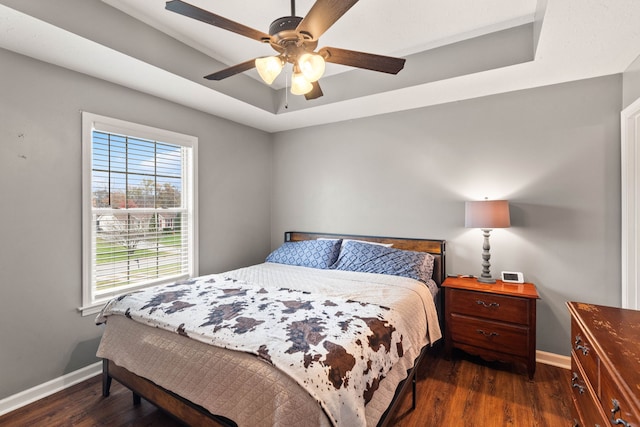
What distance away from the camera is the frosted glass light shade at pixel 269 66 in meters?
1.62

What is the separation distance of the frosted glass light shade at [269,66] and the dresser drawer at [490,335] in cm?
236

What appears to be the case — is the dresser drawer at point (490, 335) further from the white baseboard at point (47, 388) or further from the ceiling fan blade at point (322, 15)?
the white baseboard at point (47, 388)

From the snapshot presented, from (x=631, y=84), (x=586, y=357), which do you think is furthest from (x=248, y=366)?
(x=631, y=84)

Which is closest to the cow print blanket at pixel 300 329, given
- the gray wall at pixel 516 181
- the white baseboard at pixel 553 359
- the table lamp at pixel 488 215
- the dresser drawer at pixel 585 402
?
the dresser drawer at pixel 585 402

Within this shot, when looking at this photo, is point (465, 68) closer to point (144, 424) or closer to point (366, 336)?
point (366, 336)

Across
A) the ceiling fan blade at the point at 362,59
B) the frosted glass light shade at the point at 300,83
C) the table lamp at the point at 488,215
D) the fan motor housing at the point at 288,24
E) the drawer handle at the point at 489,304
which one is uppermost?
the fan motor housing at the point at 288,24

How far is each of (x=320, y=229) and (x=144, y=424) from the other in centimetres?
249

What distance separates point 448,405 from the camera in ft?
6.71

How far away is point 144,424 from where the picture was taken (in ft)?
6.10

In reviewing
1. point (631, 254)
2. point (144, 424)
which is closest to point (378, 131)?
point (631, 254)

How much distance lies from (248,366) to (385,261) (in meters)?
1.81

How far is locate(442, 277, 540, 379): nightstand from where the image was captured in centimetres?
230

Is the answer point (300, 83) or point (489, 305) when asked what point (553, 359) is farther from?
point (300, 83)

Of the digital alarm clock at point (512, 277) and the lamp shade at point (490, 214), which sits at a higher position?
the lamp shade at point (490, 214)
